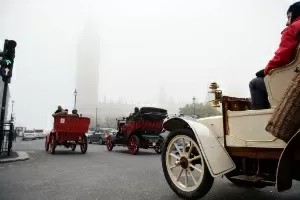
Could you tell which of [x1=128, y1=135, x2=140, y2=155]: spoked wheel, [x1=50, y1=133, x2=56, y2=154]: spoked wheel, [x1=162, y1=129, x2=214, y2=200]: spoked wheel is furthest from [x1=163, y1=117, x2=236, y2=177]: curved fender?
[x1=50, y1=133, x2=56, y2=154]: spoked wheel

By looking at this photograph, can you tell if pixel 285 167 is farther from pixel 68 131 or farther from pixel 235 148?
pixel 68 131

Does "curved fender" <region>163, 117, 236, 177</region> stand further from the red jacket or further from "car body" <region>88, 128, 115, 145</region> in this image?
"car body" <region>88, 128, 115, 145</region>

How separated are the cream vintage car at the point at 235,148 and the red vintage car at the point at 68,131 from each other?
27.3 feet

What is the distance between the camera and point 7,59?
872 centimetres

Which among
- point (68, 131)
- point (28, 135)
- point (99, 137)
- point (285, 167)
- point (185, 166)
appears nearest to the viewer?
point (285, 167)

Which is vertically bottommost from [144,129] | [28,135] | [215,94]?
[28,135]

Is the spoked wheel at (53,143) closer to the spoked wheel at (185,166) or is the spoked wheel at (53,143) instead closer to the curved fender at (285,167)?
the spoked wheel at (185,166)

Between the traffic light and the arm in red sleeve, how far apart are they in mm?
8492

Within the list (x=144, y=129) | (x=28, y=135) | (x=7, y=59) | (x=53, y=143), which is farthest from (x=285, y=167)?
(x=28, y=135)

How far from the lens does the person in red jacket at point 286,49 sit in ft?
8.11

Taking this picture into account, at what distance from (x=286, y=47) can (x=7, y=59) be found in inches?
343

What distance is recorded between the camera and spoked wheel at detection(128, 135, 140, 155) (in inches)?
462

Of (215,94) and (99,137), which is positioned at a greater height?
(215,94)

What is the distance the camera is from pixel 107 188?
13.8 ft
